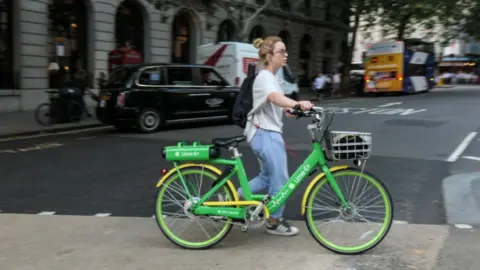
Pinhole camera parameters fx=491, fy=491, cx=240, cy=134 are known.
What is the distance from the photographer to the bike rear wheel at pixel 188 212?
14.0 ft

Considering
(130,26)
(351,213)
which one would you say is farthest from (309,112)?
(130,26)

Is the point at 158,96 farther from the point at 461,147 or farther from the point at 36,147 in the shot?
the point at 461,147

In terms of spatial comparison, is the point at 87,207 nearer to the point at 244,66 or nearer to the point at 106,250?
the point at 106,250

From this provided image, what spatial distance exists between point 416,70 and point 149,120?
22.2 m

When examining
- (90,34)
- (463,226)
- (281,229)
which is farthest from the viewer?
(90,34)

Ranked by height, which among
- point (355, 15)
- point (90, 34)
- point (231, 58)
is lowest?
point (231, 58)

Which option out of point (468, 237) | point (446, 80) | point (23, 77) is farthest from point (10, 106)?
point (446, 80)

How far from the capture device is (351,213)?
4.25 m

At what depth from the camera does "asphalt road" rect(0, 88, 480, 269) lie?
4363 millimetres

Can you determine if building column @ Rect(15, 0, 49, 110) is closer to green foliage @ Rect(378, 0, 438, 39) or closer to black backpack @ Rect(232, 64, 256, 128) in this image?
black backpack @ Rect(232, 64, 256, 128)

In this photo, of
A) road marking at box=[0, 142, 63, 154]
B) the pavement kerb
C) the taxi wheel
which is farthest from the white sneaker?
the pavement kerb

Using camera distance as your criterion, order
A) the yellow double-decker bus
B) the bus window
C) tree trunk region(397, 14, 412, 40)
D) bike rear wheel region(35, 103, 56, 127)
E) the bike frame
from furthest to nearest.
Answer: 1. tree trunk region(397, 14, 412, 40)
2. the bus window
3. the yellow double-decker bus
4. bike rear wheel region(35, 103, 56, 127)
5. the bike frame

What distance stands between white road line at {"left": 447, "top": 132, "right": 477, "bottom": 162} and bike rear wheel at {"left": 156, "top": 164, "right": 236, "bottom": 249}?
583 cm

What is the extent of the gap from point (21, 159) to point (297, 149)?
16.8 ft
